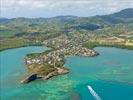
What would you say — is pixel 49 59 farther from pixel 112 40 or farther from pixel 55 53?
pixel 112 40

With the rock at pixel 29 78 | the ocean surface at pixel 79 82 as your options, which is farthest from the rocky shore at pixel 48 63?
the ocean surface at pixel 79 82

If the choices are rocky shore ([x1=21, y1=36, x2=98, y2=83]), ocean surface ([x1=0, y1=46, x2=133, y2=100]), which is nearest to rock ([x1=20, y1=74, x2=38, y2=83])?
rocky shore ([x1=21, y1=36, x2=98, y2=83])

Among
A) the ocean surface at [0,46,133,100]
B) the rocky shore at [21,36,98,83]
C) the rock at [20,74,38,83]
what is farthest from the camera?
the rocky shore at [21,36,98,83]

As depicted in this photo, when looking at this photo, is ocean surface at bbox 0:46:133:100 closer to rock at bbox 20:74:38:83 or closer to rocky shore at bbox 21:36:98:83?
rock at bbox 20:74:38:83

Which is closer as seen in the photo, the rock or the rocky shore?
the rock

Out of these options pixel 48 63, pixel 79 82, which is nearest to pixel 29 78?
pixel 79 82

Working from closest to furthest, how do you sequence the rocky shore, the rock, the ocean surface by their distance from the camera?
the ocean surface, the rock, the rocky shore

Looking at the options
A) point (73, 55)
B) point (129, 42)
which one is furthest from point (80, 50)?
point (129, 42)

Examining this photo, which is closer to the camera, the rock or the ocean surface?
the ocean surface

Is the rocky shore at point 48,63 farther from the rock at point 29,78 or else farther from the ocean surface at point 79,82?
the ocean surface at point 79,82
